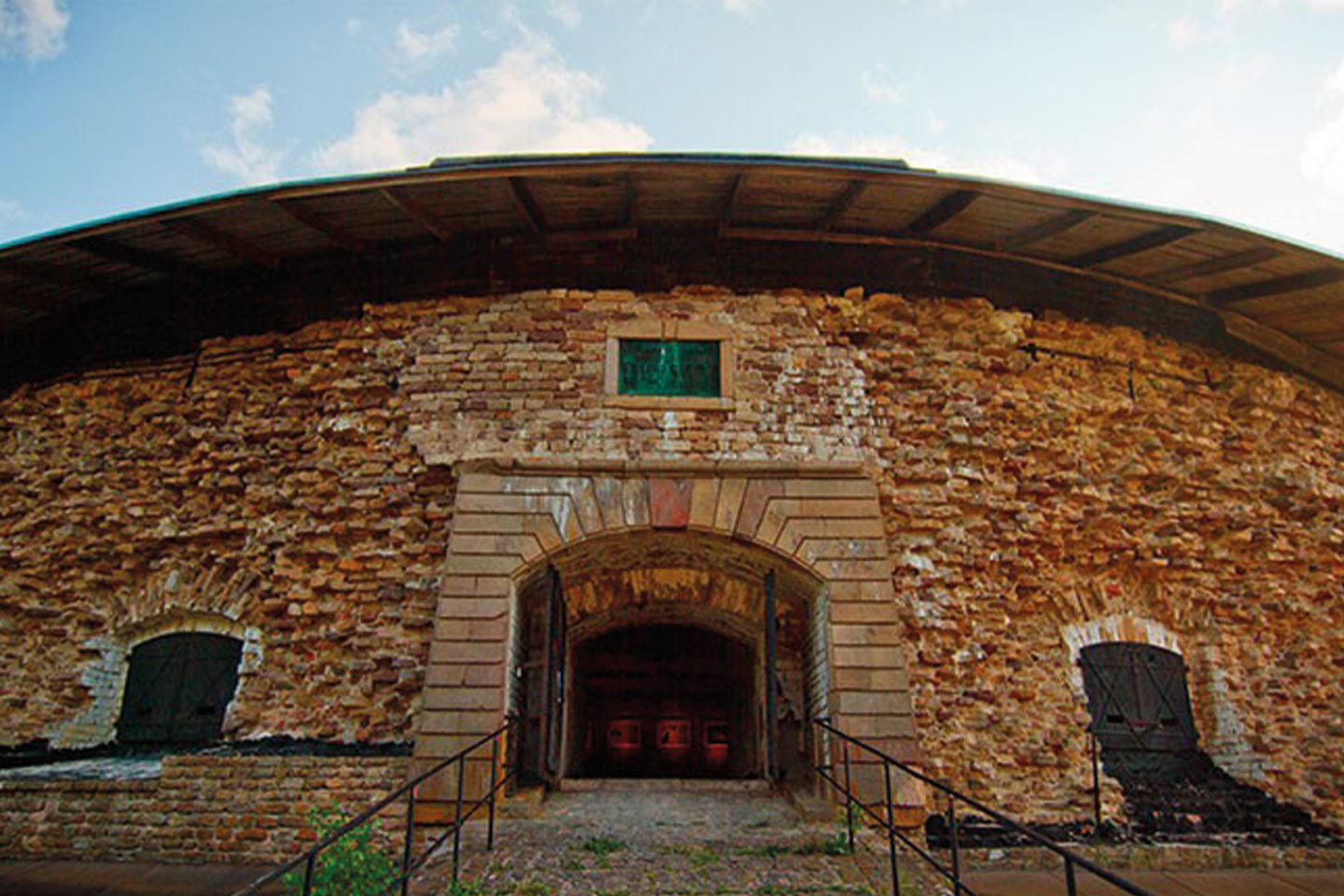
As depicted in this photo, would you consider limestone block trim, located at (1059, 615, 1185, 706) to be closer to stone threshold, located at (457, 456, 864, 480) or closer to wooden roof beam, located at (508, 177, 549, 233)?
stone threshold, located at (457, 456, 864, 480)

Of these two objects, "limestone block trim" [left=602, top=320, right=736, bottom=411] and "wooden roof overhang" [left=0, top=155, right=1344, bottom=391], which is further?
"limestone block trim" [left=602, top=320, right=736, bottom=411]

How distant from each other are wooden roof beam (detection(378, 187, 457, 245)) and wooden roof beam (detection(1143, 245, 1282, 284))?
7077 mm

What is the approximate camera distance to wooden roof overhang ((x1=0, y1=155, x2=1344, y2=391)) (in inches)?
285

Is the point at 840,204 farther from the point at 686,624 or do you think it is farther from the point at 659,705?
the point at 659,705

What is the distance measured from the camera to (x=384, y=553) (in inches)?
276

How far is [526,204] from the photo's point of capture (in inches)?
299

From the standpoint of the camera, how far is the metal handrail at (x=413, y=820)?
11.1 feet

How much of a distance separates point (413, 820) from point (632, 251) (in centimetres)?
531

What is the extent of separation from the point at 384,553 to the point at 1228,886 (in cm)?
694

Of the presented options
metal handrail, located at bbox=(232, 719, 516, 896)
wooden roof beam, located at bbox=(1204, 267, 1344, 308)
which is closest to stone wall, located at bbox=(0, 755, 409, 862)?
metal handrail, located at bbox=(232, 719, 516, 896)

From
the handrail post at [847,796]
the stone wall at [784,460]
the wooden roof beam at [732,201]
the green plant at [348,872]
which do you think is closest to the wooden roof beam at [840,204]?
the stone wall at [784,460]

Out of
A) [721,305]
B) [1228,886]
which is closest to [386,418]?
[721,305]

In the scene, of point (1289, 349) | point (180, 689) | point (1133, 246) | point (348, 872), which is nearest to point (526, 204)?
point (180, 689)

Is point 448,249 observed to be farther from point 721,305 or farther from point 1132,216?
point 1132,216
